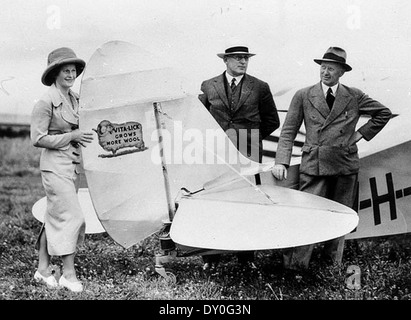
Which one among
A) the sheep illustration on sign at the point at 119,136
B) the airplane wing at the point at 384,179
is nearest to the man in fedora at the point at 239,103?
the airplane wing at the point at 384,179

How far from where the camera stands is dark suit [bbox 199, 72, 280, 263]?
14.5 ft

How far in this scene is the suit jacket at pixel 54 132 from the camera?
3.90 m

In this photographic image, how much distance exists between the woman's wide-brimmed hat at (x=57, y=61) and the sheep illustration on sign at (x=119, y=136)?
1.34 feet

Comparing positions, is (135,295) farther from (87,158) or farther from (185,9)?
(185,9)

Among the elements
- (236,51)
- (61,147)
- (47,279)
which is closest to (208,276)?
(47,279)

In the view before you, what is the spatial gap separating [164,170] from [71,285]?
2.96 feet

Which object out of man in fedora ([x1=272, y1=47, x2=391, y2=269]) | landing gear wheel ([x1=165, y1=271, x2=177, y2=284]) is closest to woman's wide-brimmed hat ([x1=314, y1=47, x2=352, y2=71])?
man in fedora ([x1=272, y1=47, x2=391, y2=269])

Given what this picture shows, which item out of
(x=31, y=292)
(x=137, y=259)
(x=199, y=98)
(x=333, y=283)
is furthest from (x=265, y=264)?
(x=31, y=292)

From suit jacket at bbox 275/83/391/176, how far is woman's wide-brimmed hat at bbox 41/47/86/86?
4.58 feet

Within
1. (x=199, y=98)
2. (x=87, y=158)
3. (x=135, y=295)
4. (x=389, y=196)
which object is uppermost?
(x=199, y=98)

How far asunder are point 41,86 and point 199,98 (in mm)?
1042

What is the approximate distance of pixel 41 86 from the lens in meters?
4.35

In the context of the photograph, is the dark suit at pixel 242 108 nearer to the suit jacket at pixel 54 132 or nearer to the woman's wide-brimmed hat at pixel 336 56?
the woman's wide-brimmed hat at pixel 336 56

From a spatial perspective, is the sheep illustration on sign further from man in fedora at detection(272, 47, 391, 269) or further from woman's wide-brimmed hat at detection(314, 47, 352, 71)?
woman's wide-brimmed hat at detection(314, 47, 352, 71)
